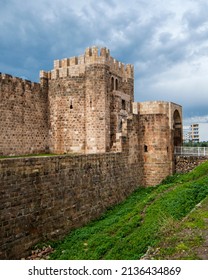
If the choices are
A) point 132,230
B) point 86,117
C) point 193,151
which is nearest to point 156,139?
point 193,151

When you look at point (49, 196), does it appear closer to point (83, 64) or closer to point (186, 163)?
point (83, 64)

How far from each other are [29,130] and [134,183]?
7.17m

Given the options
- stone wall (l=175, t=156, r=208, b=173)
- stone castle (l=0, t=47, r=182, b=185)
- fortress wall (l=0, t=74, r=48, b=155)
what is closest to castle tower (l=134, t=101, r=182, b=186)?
stone castle (l=0, t=47, r=182, b=185)

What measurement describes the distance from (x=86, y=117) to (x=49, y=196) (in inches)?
338

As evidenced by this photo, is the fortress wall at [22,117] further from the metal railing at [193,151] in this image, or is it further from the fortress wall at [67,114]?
the metal railing at [193,151]

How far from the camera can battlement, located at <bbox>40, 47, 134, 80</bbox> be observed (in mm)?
17694

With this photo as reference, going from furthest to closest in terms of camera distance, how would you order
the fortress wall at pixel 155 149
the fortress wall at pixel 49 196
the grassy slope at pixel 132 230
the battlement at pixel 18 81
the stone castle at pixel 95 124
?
the fortress wall at pixel 155 149 → the battlement at pixel 18 81 → the stone castle at pixel 95 124 → the fortress wall at pixel 49 196 → the grassy slope at pixel 132 230

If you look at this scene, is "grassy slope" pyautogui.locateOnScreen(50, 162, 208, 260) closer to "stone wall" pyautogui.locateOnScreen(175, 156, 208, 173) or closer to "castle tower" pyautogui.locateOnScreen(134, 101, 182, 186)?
"castle tower" pyautogui.locateOnScreen(134, 101, 182, 186)

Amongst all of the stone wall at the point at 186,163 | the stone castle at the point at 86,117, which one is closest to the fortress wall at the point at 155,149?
the stone castle at the point at 86,117

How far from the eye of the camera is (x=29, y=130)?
1788 centimetres

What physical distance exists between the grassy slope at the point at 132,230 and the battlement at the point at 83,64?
9048 mm

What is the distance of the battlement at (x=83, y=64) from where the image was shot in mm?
17694

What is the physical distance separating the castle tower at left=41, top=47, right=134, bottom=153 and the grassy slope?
19.0ft
